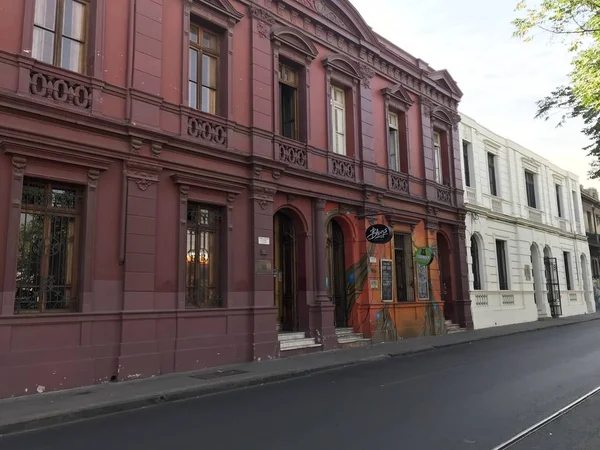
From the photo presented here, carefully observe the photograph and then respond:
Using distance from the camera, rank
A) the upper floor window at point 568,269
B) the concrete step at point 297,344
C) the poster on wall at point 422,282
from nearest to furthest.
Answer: the concrete step at point 297,344 → the poster on wall at point 422,282 → the upper floor window at point 568,269

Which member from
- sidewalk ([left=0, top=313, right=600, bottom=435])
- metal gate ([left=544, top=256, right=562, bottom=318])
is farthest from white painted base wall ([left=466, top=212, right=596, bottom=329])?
sidewalk ([left=0, top=313, right=600, bottom=435])

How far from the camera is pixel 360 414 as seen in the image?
678 centimetres

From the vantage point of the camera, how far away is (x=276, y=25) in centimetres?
1405

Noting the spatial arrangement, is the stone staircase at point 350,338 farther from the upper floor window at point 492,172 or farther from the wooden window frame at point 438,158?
the upper floor window at point 492,172

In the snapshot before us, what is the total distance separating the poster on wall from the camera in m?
17.8

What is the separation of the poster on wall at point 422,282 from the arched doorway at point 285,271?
5.58 metres

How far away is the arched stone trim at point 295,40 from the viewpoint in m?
14.0

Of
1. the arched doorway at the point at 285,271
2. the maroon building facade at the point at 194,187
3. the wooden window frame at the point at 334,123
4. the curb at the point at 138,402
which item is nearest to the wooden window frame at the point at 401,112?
the maroon building facade at the point at 194,187

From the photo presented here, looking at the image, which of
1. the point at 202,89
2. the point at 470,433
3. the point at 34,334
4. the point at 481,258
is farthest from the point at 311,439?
the point at 481,258

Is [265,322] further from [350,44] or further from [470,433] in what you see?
[350,44]

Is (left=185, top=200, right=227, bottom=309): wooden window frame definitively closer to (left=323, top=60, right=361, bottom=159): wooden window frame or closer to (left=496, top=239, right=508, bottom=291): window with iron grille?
(left=323, top=60, right=361, bottom=159): wooden window frame

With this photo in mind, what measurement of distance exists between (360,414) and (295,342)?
21.5 feet

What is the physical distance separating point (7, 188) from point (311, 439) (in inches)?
266

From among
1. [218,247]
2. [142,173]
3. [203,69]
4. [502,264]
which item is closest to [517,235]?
[502,264]
